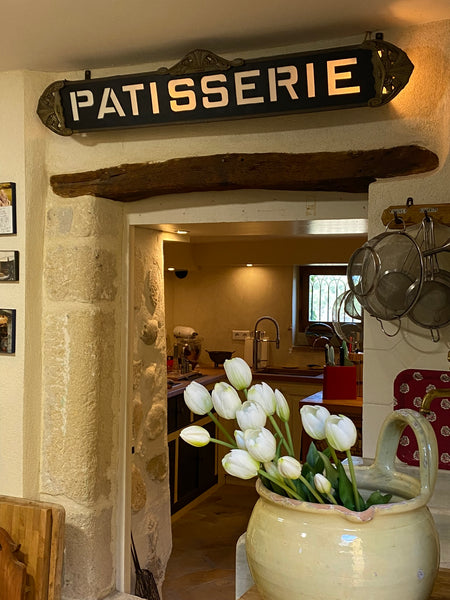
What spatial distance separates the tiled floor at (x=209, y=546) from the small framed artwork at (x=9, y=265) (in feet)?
6.52

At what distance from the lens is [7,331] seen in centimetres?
255

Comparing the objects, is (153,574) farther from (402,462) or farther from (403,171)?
(403,171)

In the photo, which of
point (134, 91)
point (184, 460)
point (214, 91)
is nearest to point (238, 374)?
point (214, 91)

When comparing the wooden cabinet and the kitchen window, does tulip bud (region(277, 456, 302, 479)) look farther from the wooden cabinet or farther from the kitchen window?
the kitchen window

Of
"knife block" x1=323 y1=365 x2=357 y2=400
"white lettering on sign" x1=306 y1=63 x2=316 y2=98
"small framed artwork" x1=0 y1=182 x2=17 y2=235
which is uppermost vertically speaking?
"white lettering on sign" x1=306 y1=63 x2=316 y2=98

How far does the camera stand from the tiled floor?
362 centimetres

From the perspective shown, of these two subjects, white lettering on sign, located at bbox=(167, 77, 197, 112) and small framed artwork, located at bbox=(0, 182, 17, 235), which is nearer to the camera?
white lettering on sign, located at bbox=(167, 77, 197, 112)

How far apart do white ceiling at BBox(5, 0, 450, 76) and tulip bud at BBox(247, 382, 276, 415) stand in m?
1.38

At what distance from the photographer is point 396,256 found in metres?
1.89

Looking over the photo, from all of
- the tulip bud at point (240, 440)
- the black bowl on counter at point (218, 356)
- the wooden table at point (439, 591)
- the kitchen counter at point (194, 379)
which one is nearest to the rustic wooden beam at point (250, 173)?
the wooden table at point (439, 591)

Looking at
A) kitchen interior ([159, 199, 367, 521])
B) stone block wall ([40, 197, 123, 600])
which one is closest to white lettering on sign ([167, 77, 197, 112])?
stone block wall ([40, 197, 123, 600])

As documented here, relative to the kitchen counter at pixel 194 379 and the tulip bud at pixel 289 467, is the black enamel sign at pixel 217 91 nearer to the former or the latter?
the tulip bud at pixel 289 467

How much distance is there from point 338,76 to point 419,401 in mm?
1032

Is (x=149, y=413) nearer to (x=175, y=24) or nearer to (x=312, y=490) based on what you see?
(x=175, y=24)
